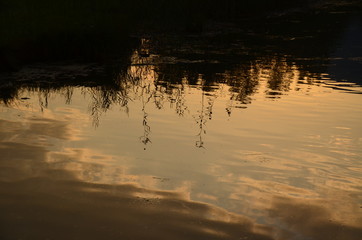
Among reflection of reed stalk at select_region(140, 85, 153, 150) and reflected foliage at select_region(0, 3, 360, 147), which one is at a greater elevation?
reflected foliage at select_region(0, 3, 360, 147)

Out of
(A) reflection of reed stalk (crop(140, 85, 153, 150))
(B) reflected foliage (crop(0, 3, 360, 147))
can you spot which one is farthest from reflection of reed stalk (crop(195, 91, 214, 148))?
(A) reflection of reed stalk (crop(140, 85, 153, 150))

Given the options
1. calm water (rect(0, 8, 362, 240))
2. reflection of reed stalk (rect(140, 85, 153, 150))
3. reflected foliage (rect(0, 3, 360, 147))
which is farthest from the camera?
reflected foliage (rect(0, 3, 360, 147))

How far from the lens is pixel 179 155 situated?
704 cm

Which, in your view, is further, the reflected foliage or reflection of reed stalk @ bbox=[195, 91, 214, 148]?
the reflected foliage

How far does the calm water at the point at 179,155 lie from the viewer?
5051 mm

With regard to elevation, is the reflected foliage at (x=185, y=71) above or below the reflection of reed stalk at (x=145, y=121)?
above

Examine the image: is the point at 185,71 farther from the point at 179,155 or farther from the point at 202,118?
the point at 179,155

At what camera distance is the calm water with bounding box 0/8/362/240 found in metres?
5.05

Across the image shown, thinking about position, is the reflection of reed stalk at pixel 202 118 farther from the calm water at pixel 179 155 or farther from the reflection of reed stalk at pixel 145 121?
the reflection of reed stalk at pixel 145 121

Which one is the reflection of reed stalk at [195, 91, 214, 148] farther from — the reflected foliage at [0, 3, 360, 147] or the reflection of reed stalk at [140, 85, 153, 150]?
the reflection of reed stalk at [140, 85, 153, 150]

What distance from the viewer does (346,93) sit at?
11672 millimetres

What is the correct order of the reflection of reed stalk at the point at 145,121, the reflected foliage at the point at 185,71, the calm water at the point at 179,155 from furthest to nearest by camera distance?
the reflected foliage at the point at 185,71, the reflection of reed stalk at the point at 145,121, the calm water at the point at 179,155

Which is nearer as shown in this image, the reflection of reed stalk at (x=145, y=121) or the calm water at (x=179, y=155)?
the calm water at (x=179, y=155)

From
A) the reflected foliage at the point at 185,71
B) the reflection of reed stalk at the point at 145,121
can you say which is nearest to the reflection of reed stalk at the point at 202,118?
the reflected foliage at the point at 185,71
